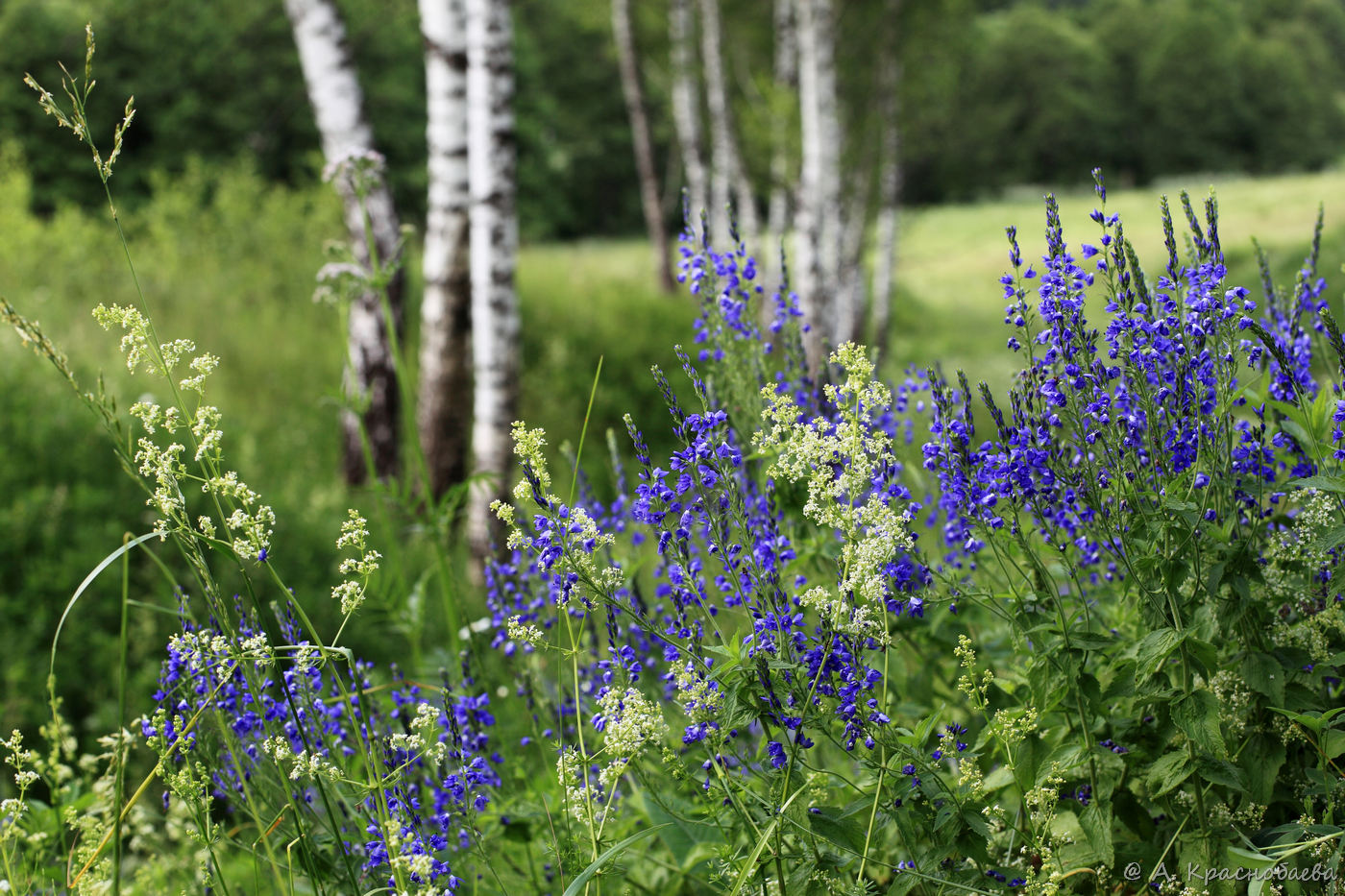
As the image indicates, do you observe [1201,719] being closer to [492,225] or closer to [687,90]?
[492,225]

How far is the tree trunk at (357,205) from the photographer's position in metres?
7.10

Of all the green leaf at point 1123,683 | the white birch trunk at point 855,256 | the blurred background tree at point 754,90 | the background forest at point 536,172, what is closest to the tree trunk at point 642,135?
the background forest at point 536,172

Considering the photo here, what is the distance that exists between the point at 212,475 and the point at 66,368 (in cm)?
30

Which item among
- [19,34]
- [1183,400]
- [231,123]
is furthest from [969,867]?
[231,123]

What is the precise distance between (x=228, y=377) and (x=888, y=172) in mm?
Result: 13971

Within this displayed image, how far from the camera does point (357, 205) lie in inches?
282

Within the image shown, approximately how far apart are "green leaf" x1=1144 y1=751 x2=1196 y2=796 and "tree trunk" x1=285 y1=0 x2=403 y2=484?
6.10m

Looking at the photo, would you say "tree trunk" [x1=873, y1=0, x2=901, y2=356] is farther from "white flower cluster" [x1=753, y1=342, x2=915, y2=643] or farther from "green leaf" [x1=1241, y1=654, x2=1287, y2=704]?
"white flower cluster" [x1=753, y1=342, x2=915, y2=643]

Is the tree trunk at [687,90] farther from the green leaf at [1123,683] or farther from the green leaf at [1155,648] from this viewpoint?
the green leaf at [1155,648]

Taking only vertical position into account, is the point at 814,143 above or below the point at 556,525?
above

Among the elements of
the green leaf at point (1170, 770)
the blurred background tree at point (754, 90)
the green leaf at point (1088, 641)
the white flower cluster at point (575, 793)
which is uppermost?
the blurred background tree at point (754, 90)

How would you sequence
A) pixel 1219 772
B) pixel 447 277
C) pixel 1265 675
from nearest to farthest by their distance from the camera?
pixel 1219 772 → pixel 1265 675 → pixel 447 277

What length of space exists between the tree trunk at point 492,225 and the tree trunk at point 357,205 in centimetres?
86

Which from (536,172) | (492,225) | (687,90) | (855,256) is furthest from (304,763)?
(536,172)
